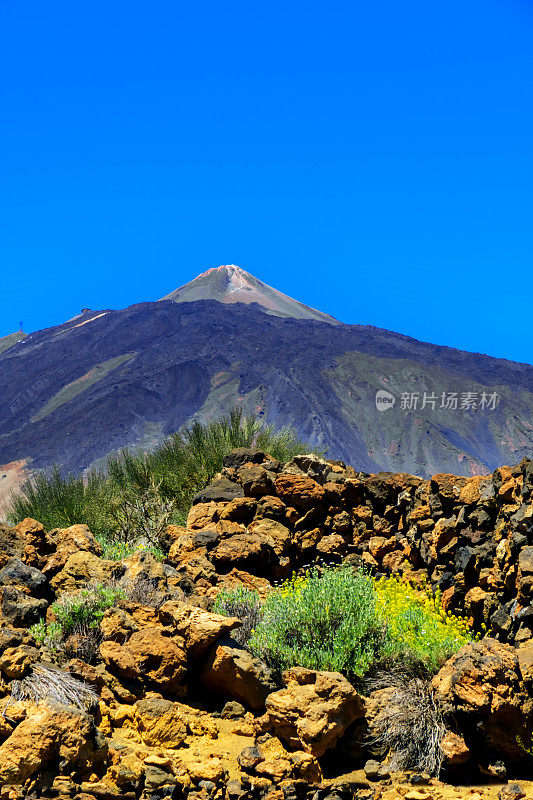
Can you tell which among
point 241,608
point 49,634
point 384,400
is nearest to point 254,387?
point 384,400

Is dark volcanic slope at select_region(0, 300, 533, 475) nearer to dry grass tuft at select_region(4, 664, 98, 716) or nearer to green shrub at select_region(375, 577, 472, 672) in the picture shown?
green shrub at select_region(375, 577, 472, 672)

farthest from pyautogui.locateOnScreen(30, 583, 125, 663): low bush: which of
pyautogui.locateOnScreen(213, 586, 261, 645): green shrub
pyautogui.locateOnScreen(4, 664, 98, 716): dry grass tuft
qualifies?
pyautogui.locateOnScreen(213, 586, 261, 645): green shrub

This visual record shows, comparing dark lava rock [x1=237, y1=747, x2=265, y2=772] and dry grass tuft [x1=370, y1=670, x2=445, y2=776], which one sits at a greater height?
dry grass tuft [x1=370, y1=670, x2=445, y2=776]

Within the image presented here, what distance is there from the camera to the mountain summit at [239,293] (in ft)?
460

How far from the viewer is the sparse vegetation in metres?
11.1

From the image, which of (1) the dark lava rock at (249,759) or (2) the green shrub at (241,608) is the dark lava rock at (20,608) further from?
(1) the dark lava rock at (249,759)

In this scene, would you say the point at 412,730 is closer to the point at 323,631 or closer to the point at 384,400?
the point at 323,631

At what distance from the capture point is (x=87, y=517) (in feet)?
36.9

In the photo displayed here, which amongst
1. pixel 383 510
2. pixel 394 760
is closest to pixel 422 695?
pixel 394 760

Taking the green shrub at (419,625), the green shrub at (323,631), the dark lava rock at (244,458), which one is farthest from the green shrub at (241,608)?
the dark lava rock at (244,458)

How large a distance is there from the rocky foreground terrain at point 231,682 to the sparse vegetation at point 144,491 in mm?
2529

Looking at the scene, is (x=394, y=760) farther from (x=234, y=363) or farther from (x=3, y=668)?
(x=234, y=363)

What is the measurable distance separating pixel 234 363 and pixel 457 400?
24907 millimetres

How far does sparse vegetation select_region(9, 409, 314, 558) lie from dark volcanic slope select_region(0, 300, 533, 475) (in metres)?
54.6
